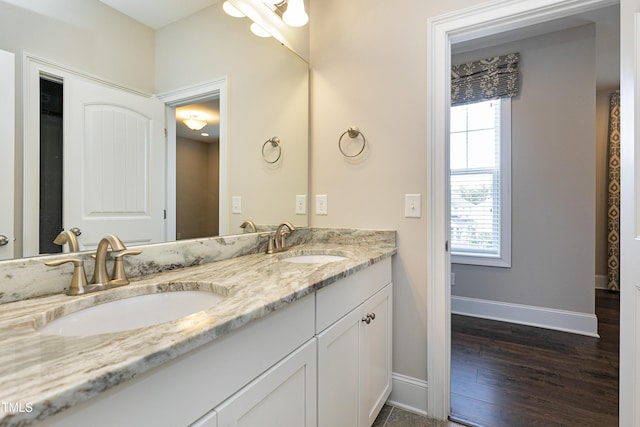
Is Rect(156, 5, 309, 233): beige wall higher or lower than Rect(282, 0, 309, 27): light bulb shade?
lower

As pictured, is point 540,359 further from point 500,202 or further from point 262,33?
point 262,33

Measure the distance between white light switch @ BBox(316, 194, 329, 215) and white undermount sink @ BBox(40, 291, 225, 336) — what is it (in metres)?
1.10

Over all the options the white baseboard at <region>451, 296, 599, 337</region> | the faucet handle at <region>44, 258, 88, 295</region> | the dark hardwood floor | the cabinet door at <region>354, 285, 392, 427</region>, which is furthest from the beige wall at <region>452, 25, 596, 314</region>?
the faucet handle at <region>44, 258, 88, 295</region>

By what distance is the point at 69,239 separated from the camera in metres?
0.90

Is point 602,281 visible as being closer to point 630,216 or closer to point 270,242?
point 630,216

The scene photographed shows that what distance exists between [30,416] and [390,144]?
1.68 meters

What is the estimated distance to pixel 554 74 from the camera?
2.68 meters

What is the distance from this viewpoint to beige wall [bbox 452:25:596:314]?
2586 millimetres

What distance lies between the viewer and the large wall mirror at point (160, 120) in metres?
0.84

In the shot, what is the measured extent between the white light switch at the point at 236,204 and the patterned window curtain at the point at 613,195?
460 cm

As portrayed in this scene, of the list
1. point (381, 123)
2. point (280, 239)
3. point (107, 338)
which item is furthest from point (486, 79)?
point (107, 338)

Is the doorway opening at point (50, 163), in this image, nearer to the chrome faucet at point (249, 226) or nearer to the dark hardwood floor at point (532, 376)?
the chrome faucet at point (249, 226)

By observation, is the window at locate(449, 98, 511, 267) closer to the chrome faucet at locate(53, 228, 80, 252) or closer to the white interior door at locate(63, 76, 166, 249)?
the white interior door at locate(63, 76, 166, 249)

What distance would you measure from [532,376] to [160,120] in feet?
8.33
